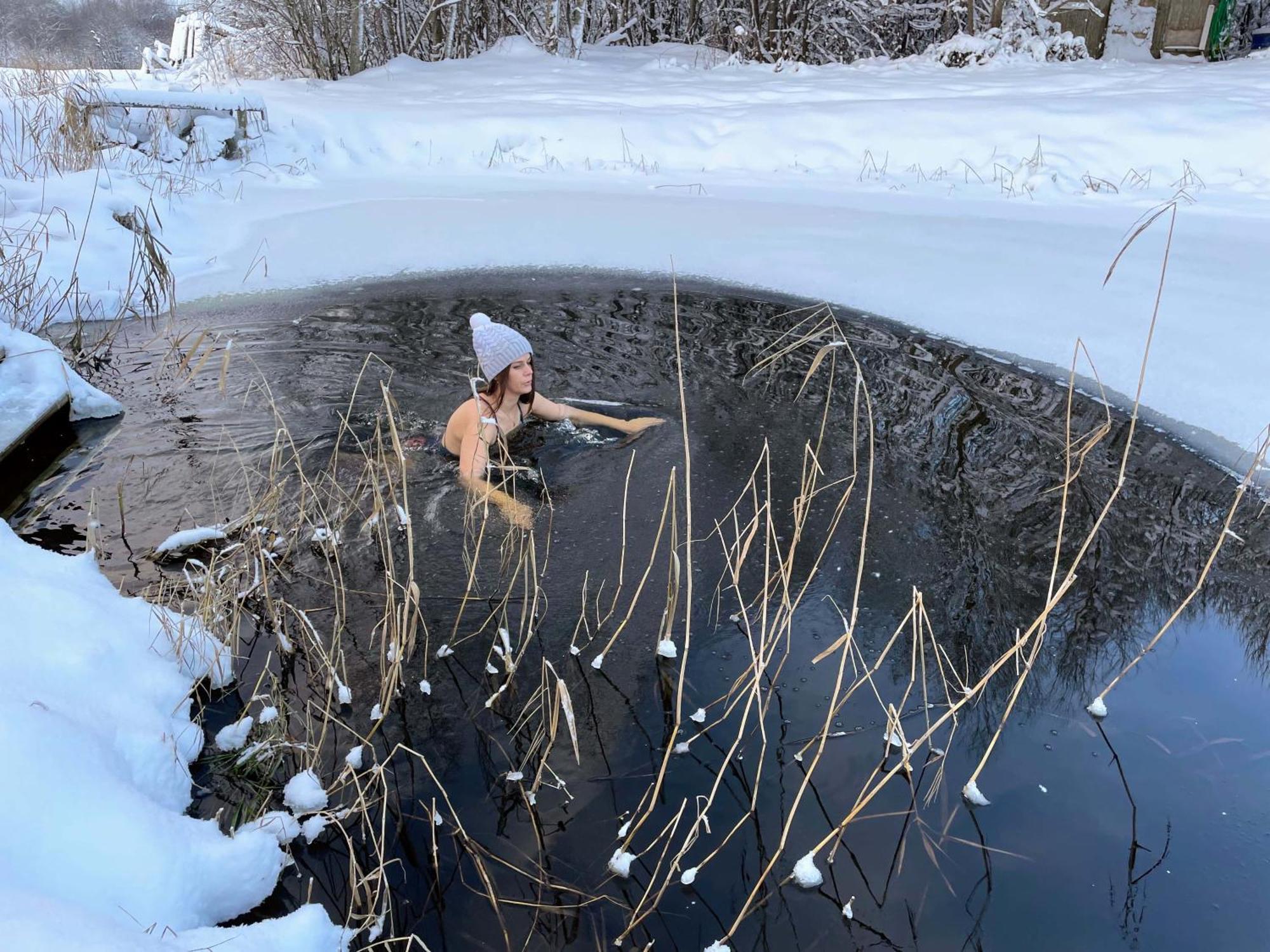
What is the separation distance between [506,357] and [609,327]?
5.49 ft

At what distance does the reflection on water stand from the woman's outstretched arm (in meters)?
0.08

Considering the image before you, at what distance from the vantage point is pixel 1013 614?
3104 mm

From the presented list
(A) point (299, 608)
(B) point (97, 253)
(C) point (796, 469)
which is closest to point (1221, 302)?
(C) point (796, 469)

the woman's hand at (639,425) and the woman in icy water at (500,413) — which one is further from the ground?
the woman in icy water at (500,413)

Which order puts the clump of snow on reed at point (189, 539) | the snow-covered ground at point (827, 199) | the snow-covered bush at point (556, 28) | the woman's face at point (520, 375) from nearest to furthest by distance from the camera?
the clump of snow on reed at point (189, 539) → the woman's face at point (520, 375) → the snow-covered ground at point (827, 199) → the snow-covered bush at point (556, 28)

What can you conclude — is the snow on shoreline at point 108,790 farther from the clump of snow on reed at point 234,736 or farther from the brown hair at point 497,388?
the brown hair at point 497,388

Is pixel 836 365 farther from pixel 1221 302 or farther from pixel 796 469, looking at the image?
pixel 1221 302

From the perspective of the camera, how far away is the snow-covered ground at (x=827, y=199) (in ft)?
17.4

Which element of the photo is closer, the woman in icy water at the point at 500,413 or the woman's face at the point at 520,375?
the woman in icy water at the point at 500,413

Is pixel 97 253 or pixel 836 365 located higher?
pixel 97 253

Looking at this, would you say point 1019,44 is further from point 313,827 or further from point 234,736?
point 313,827

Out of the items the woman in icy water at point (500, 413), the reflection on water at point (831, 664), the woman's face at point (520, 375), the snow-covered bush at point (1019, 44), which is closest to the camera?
the reflection on water at point (831, 664)

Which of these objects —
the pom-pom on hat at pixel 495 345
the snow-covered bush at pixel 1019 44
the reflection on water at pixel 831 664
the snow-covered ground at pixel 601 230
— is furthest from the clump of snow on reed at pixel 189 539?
the snow-covered bush at pixel 1019 44

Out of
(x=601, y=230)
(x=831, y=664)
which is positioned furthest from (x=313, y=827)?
(x=601, y=230)
